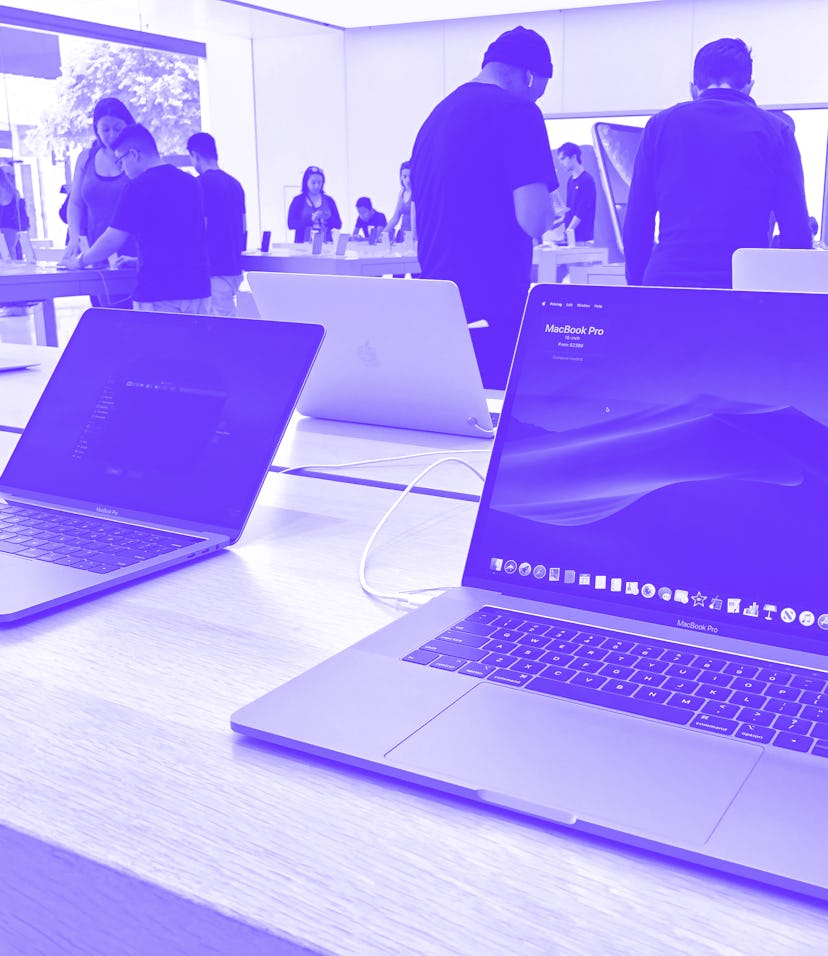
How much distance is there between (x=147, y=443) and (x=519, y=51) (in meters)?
1.81

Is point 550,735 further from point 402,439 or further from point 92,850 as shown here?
point 402,439

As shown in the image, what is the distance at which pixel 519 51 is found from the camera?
255 centimetres

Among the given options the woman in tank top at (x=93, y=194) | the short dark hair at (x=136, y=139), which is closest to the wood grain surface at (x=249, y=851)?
the short dark hair at (x=136, y=139)

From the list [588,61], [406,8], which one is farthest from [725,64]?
[406,8]

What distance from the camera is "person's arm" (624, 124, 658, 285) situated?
254cm

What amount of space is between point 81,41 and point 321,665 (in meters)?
9.03

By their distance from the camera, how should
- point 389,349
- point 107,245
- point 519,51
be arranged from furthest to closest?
point 107,245
point 519,51
point 389,349

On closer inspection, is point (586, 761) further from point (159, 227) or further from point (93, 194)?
point (93, 194)

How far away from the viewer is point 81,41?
28.1 feet

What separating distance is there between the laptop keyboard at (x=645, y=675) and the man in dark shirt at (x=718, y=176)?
73.6 inches

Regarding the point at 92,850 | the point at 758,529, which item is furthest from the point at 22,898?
the point at 758,529

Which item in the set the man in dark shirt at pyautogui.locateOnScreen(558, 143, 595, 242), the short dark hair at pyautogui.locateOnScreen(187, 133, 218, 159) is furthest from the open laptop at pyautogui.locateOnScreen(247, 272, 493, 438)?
the man in dark shirt at pyautogui.locateOnScreen(558, 143, 595, 242)

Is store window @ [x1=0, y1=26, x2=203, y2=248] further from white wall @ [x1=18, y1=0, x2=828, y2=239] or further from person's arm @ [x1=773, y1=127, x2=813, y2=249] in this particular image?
person's arm @ [x1=773, y1=127, x2=813, y2=249]

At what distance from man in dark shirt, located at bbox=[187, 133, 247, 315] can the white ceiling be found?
14.3ft
